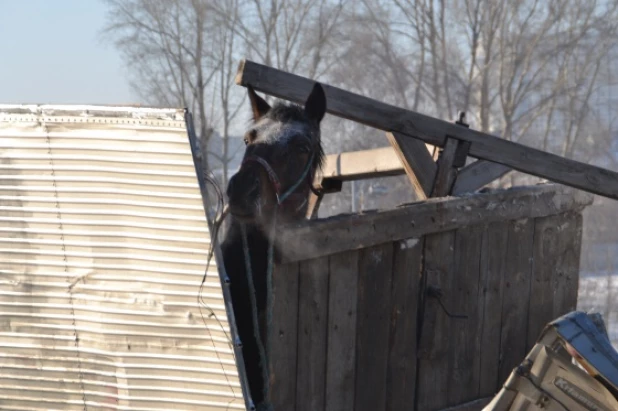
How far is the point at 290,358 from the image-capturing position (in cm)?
393

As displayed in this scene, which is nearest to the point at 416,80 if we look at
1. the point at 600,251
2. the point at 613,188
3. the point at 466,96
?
Result: the point at 466,96

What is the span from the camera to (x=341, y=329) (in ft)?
13.3

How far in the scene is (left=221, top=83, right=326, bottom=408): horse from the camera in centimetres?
393

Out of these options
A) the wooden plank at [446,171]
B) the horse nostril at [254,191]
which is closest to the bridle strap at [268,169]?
the horse nostril at [254,191]

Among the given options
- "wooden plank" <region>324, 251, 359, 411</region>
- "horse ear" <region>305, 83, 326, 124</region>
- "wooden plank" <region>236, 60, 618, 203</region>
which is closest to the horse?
"horse ear" <region>305, 83, 326, 124</region>

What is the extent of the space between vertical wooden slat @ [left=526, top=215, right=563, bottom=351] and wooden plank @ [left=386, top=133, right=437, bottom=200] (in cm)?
64

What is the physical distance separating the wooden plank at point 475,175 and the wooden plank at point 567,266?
24.1 inches

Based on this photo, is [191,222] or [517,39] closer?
[191,222]

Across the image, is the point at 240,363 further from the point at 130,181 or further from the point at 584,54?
the point at 584,54

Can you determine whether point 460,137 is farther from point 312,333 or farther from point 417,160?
point 312,333

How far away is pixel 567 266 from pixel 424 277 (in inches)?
42.0

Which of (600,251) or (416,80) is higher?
(416,80)

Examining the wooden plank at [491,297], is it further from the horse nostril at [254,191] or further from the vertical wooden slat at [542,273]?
the horse nostril at [254,191]

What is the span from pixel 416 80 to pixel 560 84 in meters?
5.76
